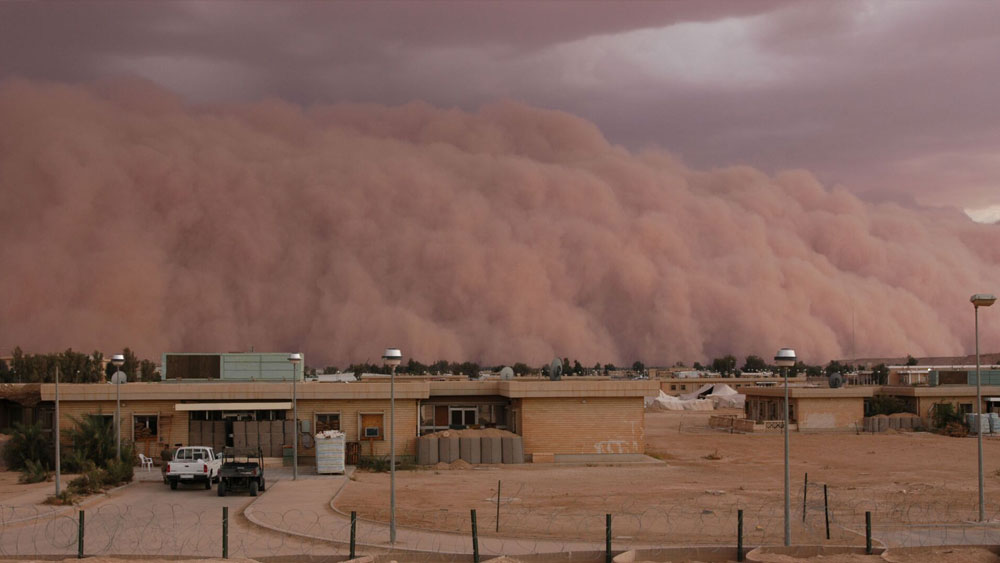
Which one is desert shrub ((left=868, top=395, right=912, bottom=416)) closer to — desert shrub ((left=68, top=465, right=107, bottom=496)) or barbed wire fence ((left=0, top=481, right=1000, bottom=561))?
barbed wire fence ((left=0, top=481, right=1000, bottom=561))

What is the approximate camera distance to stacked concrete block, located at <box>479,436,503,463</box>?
28141 millimetres

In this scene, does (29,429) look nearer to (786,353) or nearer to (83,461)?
(83,461)

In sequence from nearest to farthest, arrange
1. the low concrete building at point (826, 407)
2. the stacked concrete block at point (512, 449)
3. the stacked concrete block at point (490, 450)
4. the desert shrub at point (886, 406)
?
the stacked concrete block at point (490, 450)
the stacked concrete block at point (512, 449)
the low concrete building at point (826, 407)
the desert shrub at point (886, 406)

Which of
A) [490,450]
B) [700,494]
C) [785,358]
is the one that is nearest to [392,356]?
[785,358]

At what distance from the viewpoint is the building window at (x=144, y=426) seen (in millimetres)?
27688

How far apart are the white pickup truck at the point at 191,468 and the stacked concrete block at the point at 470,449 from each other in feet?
25.0

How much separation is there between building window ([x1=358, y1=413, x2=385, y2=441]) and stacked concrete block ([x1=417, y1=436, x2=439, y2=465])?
1191mm

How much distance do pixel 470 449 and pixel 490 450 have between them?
21.9 inches

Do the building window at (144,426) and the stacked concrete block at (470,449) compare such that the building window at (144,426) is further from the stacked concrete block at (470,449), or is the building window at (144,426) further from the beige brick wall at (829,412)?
the beige brick wall at (829,412)

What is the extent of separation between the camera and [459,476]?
25469 millimetres

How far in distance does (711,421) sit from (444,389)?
21.6m

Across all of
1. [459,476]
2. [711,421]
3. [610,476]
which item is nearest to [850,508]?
[610,476]

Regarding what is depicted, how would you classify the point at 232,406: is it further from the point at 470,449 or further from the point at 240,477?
the point at 240,477

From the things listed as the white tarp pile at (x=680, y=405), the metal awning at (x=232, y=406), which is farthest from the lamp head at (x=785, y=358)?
the white tarp pile at (x=680, y=405)
